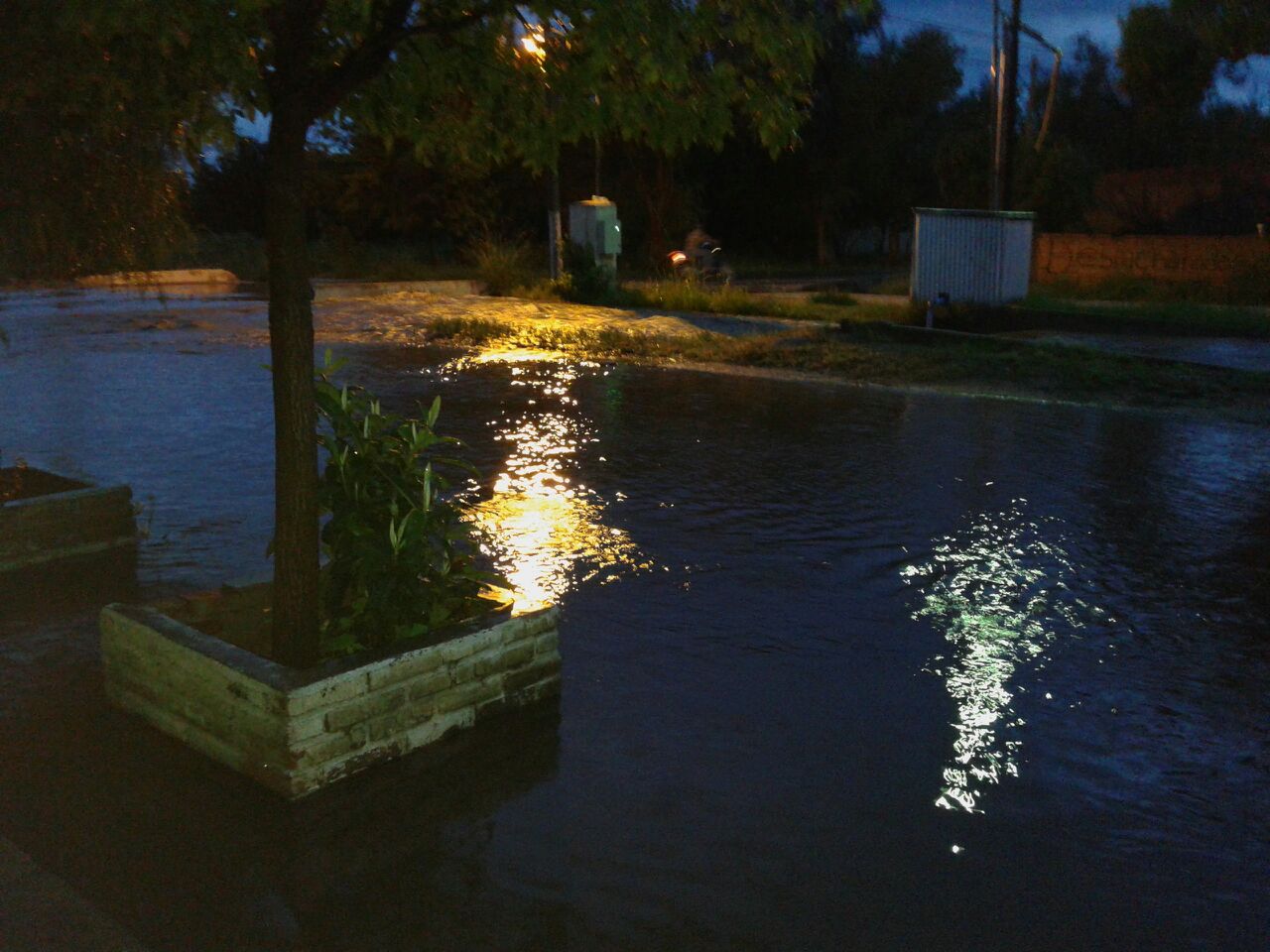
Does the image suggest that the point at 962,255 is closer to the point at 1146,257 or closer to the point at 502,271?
the point at 1146,257

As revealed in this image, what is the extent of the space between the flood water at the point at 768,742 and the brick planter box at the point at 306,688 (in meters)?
0.12

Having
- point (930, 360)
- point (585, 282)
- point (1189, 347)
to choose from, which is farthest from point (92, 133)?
point (585, 282)

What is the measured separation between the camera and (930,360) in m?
16.0

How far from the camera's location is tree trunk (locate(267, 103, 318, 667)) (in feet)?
15.5

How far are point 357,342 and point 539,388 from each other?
235 inches

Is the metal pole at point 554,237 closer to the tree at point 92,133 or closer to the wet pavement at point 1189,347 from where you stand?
the wet pavement at point 1189,347

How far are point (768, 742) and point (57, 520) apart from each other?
4.49 m

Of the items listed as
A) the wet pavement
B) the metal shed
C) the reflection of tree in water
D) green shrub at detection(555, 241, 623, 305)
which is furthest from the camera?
green shrub at detection(555, 241, 623, 305)

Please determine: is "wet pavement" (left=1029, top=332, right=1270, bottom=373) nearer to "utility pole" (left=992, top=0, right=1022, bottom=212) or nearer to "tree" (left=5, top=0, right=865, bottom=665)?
"utility pole" (left=992, top=0, right=1022, bottom=212)

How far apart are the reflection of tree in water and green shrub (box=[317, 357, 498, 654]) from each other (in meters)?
2.04

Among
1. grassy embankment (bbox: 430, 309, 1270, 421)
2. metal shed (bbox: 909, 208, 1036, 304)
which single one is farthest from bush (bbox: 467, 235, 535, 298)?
metal shed (bbox: 909, 208, 1036, 304)

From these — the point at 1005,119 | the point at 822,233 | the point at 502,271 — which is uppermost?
the point at 1005,119

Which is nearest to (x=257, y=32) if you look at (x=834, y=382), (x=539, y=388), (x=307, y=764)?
(x=307, y=764)

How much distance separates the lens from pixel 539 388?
14469mm
